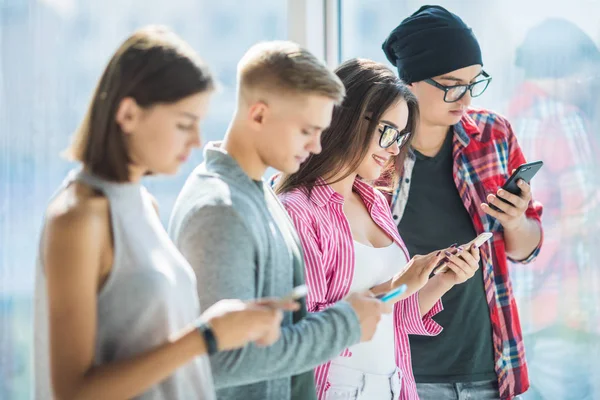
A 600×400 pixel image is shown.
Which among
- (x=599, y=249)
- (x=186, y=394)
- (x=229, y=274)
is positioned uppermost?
(x=229, y=274)

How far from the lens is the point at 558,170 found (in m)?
2.85

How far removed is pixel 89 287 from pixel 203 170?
16.8 inches

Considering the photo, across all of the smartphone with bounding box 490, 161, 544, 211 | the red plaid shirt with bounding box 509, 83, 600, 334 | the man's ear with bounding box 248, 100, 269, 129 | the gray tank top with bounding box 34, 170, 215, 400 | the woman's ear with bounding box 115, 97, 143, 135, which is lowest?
the red plaid shirt with bounding box 509, 83, 600, 334

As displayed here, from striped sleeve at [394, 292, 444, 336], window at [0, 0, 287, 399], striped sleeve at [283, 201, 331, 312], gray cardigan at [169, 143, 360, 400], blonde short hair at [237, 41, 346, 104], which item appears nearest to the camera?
gray cardigan at [169, 143, 360, 400]

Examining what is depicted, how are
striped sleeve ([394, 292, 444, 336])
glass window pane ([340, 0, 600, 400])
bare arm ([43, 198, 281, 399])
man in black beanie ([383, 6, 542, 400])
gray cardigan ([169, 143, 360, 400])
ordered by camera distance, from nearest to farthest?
bare arm ([43, 198, 281, 399]) < gray cardigan ([169, 143, 360, 400]) < striped sleeve ([394, 292, 444, 336]) < man in black beanie ([383, 6, 542, 400]) < glass window pane ([340, 0, 600, 400])

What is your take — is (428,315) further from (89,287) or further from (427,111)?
(89,287)

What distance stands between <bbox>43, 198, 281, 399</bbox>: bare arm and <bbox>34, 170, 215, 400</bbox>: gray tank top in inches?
1.7

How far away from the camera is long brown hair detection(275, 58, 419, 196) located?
1.96 m

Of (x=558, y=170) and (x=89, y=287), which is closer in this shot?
(x=89, y=287)

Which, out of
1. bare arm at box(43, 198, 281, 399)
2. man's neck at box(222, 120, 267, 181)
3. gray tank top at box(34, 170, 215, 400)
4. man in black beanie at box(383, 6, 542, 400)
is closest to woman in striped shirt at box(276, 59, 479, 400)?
man in black beanie at box(383, 6, 542, 400)

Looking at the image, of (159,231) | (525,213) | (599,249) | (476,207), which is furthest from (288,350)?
(599,249)

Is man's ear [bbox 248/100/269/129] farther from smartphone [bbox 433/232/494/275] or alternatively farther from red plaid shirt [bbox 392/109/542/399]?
red plaid shirt [bbox 392/109/542/399]

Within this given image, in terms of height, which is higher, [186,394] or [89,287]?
[89,287]

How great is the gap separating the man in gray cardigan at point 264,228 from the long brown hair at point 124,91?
22cm
